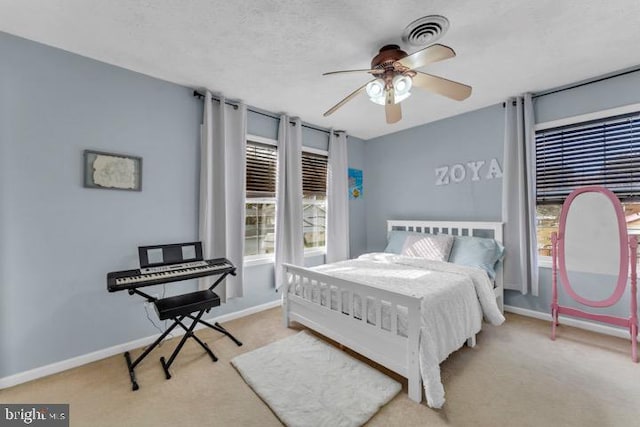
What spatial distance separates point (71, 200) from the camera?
212cm

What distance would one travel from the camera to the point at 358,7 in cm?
164

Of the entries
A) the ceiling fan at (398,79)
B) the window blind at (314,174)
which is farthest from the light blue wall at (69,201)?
the ceiling fan at (398,79)

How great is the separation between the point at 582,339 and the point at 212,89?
4323 millimetres

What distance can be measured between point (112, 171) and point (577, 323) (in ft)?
15.3

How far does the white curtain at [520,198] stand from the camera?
9.39 ft

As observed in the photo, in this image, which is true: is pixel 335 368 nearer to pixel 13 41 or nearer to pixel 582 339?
pixel 582 339

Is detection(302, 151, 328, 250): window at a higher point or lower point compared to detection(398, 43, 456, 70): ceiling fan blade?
lower

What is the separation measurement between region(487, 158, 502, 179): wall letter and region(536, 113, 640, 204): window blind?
359 mm

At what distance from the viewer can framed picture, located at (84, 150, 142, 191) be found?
7.21ft

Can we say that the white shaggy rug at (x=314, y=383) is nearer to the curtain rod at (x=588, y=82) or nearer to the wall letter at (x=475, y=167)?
the wall letter at (x=475, y=167)

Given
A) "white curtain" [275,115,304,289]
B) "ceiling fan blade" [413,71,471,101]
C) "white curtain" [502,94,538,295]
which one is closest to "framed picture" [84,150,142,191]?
"white curtain" [275,115,304,289]

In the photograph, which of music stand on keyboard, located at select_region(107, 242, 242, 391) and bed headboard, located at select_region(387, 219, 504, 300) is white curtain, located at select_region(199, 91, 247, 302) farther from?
bed headboard, located at select_region(387, 219, 504, 300)

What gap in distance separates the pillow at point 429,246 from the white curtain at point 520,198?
656 mm

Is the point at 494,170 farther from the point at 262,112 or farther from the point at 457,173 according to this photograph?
the point at 262,112
